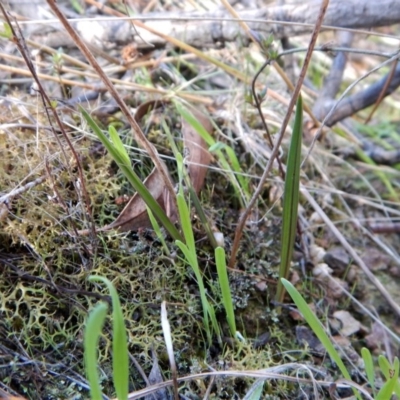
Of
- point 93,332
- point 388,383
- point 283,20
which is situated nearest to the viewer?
point 93,332

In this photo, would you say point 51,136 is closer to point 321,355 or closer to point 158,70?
point 158,70

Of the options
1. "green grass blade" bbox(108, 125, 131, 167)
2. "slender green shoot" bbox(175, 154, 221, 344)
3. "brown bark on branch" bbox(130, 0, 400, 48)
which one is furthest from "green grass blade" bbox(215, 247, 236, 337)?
"brown bark on branch" bbox(130, 0, 400, 48)

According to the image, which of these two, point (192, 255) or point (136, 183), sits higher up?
point (136, 183)

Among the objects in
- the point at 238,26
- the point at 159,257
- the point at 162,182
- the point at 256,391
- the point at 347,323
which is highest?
the point at 238,26

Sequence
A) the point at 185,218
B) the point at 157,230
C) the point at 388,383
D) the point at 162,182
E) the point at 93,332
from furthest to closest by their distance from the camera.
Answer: the point at 162,182 < the point at 157,230 < the point at 185,218 < the point at 388,383 < the point at 93,332

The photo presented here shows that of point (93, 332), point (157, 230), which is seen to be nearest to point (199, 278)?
point (157, 230)

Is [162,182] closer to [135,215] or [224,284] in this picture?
[135,215]
